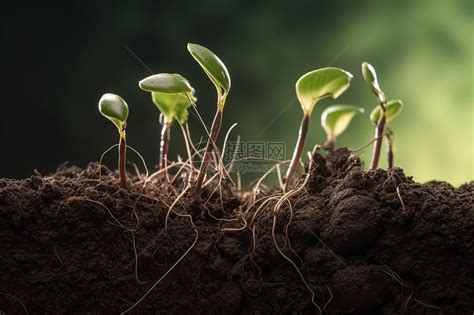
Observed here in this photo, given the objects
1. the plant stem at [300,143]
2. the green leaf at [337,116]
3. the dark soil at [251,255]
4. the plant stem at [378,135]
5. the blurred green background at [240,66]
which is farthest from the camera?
the blurred green background at [240,66]

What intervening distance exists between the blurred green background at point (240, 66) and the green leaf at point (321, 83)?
684 millimetres

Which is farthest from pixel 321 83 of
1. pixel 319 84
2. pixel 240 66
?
pixel 240 66

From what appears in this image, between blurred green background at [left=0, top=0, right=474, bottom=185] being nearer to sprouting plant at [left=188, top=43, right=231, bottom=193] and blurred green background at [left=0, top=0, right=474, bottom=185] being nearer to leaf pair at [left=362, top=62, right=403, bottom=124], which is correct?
leaf pair at [left=362, top=62, right=403, bottom=124]

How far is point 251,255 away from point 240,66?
1.27 meters

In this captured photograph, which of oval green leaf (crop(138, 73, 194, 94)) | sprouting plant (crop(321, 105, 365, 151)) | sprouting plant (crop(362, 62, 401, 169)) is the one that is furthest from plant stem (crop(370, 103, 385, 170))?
oval green leaf (crop(138, 73, 194, 94))

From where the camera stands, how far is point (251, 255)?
3.11 feet

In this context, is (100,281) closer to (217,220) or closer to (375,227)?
(217,220)

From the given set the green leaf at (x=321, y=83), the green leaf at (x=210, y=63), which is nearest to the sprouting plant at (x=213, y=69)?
the green leaf at (x=210, y=63)

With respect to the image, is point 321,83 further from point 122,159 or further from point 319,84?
point 122,159

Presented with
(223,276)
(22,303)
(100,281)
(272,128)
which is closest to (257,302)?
(223,276)

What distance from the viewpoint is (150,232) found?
3.22 ft

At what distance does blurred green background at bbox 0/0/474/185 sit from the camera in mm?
1934

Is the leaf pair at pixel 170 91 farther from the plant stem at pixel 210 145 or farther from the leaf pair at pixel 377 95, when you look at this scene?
the leaf pair at pixel 377 95

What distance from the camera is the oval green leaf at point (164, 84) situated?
0.95 meters
